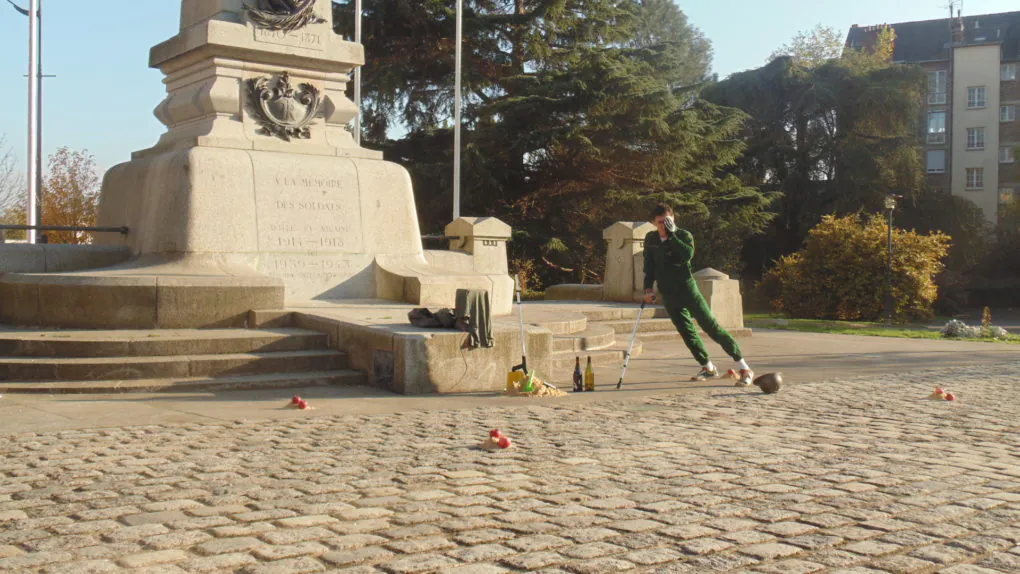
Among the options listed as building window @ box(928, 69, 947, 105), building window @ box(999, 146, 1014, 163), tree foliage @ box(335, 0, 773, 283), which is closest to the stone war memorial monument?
tree foliage @ box(335, 0, 773, 283)

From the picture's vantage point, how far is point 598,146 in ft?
112

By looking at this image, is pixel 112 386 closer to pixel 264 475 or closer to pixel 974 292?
pixel 264 475

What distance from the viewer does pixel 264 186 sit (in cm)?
1264

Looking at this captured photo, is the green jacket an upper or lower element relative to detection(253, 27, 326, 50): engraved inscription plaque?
lower

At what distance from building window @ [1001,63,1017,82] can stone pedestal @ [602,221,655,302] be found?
5744 centimetres

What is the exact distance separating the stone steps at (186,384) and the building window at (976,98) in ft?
215

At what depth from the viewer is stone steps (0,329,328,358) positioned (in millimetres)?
9695

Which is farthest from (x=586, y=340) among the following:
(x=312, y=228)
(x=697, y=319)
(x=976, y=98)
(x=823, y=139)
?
(x=976, y=98)

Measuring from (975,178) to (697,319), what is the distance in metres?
62.3

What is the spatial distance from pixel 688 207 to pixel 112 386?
27.1 m

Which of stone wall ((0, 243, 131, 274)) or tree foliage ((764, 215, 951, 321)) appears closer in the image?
stone wall ((0, 243, 131, 274))

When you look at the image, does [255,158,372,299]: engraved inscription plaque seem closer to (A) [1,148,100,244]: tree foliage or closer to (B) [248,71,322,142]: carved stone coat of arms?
(B) [248,71,322,142]: carved stone coat of arms

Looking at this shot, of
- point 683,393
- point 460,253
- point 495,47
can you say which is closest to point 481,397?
point 683,393

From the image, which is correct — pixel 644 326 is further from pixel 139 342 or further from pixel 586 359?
pixel 139 342
